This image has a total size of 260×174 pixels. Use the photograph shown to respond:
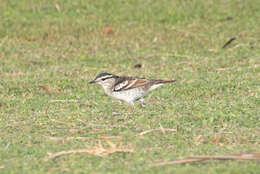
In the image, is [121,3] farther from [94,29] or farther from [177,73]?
[177,73]

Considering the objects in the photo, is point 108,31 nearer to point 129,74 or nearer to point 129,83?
point 129,74

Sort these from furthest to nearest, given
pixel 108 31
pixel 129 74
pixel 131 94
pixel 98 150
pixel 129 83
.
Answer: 1. pixel 108 31
2. pixel 129 74
3. pixel 129 83
4. pixel 131 94
5. pixel 98 150

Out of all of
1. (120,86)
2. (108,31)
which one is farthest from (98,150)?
(108,31)

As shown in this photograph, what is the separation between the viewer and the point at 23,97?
1354 cm

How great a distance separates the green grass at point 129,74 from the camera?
8.68 meters

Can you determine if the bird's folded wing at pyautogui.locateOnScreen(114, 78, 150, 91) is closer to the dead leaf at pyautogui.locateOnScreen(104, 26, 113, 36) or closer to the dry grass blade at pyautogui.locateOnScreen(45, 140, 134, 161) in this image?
the dry grass blade at pyautogui.locateOnScreen(45, 140, 134, 161)

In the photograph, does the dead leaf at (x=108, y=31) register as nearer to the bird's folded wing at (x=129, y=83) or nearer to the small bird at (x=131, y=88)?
the small bird at (x=131, y=88)

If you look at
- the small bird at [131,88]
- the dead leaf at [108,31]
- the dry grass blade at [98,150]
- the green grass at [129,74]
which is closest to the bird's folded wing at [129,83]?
the small bird at [131,88]

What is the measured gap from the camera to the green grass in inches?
342

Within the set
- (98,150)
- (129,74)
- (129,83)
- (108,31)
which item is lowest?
(98,150)

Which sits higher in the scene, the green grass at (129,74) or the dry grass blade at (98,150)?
the green grass at (129,74)

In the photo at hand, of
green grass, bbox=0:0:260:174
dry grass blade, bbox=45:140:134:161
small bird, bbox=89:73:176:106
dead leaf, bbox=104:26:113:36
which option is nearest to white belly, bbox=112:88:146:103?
small bird, bbox=89:73:176:106

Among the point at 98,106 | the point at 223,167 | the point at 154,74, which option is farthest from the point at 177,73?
the point at 223,167

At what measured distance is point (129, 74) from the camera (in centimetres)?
1623
